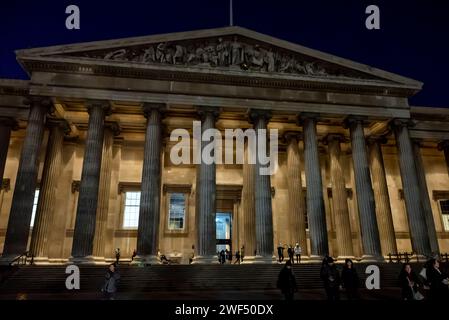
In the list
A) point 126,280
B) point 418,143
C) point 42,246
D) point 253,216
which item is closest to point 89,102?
point 42,246

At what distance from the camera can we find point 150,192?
20719 millimetres

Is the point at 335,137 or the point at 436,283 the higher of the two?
the point at 335,137

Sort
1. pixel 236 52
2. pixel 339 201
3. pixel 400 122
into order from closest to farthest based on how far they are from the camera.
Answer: pixel 236 52, pixel 400 122, pixel 339 201

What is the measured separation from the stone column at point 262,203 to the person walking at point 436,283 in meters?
11.4

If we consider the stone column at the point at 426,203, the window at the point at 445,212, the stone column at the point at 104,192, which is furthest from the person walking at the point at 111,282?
the window at the point at 445,212

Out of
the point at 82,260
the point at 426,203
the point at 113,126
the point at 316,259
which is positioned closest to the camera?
the point at 82,260

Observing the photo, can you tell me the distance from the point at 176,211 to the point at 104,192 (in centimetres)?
570

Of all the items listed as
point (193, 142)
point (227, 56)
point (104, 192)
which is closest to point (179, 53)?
point (227, 56)

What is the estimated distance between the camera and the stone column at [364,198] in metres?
21.7

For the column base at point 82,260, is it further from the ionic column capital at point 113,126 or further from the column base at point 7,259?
the ionic column capital at point 113,126

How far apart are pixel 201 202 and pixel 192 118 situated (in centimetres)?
665

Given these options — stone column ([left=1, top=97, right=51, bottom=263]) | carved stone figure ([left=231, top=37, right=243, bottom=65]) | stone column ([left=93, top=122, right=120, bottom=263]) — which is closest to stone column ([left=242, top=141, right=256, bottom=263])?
carved stone figure ([left=231, top=37, right=243, bottom=65])

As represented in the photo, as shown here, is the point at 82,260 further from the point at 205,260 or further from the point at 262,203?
the point at 262,203

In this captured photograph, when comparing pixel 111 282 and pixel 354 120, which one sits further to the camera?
pixel 354 120
